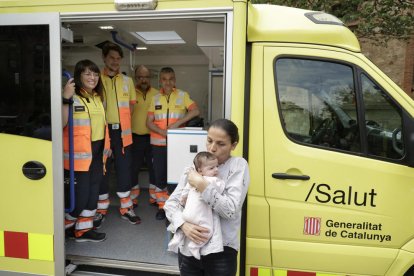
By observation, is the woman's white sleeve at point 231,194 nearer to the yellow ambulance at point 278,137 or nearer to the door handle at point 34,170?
the yellow ambulance at point 278,137

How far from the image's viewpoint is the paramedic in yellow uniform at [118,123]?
3822 mm

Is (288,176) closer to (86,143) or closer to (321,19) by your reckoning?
(321,19)

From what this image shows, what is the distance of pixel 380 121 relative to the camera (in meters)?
2.39

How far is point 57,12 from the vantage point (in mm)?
2471

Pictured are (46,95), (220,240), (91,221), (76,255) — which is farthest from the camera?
(91,221)

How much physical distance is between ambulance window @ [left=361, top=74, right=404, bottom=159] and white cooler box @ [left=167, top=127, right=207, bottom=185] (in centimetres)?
119

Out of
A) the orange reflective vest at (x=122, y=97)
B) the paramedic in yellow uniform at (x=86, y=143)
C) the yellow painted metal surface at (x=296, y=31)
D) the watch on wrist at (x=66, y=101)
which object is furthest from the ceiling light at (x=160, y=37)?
the yellow painted metal surface at (x=296, y=31)

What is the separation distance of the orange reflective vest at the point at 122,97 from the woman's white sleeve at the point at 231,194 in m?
2.25

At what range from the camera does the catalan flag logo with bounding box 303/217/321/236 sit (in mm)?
2379

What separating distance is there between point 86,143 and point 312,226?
1991 mm

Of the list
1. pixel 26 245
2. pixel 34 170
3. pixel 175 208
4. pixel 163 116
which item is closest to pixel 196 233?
pixel 175 208

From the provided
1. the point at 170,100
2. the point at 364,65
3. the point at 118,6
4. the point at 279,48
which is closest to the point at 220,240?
the point at 279,48

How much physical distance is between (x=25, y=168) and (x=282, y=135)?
73.0 inches

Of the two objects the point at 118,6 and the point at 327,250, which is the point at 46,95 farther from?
the point at 327,250
